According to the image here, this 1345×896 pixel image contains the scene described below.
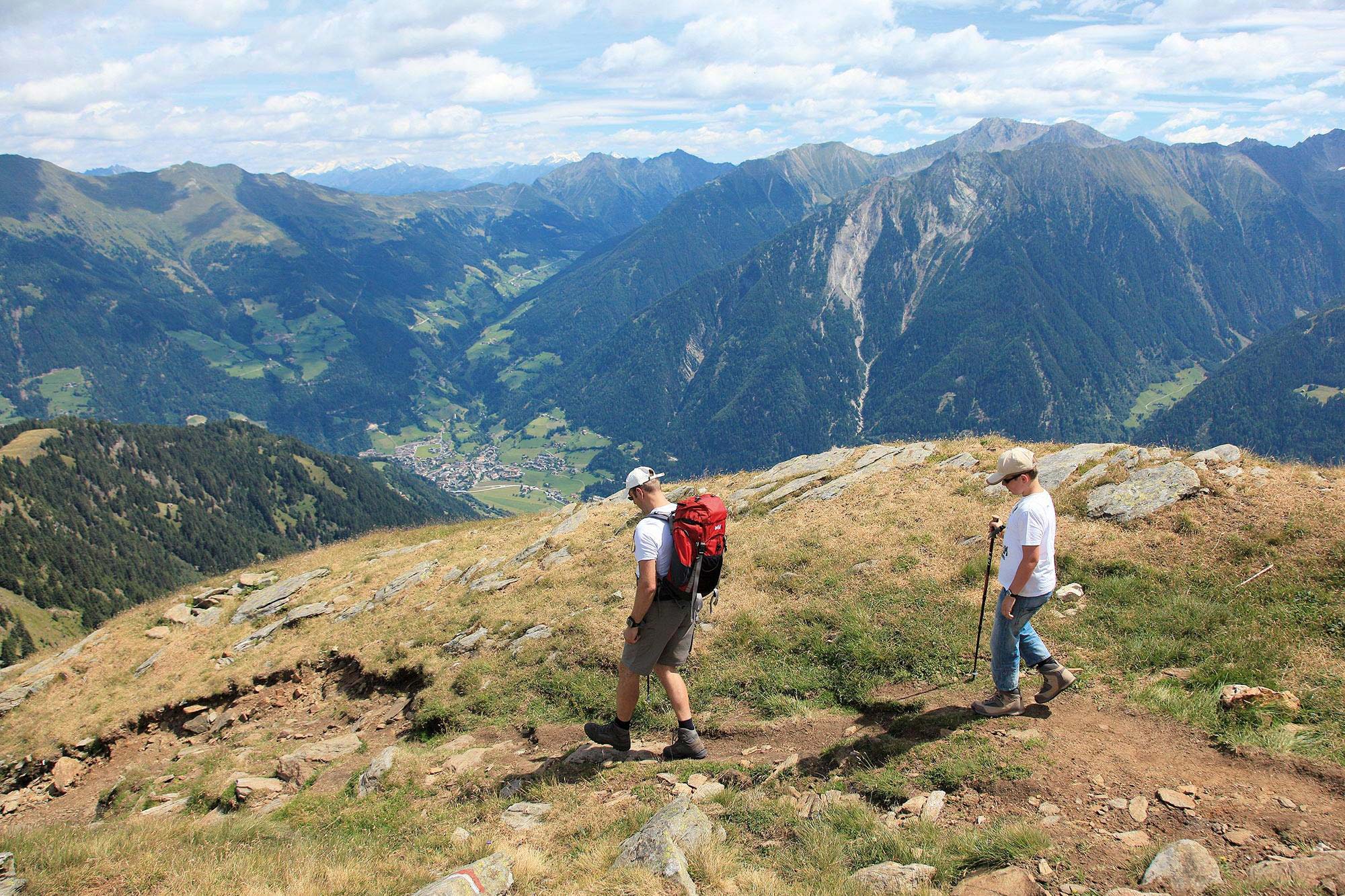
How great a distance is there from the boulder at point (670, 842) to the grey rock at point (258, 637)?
20.8m

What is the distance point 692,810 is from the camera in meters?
8.66

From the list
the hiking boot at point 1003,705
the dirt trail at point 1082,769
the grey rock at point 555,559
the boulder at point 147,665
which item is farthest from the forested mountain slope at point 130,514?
the hiking boot at point 1003,705

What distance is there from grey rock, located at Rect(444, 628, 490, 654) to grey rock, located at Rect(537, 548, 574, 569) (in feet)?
12.9

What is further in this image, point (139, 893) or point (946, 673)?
point (946, 673)

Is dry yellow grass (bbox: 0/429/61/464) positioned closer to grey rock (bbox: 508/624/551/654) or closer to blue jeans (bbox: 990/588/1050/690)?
grey rock (bbox: 508/624/551/654)

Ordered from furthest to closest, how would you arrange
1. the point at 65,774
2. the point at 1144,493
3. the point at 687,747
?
the point at 65,774
the point at 1144,493
the point at 687,747

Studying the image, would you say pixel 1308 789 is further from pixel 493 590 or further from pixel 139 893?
pixel 493 590

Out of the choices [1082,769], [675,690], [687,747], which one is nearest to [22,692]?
[687,747]

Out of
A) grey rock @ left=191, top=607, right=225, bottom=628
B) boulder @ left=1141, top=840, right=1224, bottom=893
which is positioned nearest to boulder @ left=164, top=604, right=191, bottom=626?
grey rock @ left=191, top=607, right=225, bottom=628

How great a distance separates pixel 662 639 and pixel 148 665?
23.2m

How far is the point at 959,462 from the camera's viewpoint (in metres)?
21.3

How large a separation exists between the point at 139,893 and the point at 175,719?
45.9 ft

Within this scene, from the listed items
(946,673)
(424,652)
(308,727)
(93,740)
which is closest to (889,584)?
(946,673)

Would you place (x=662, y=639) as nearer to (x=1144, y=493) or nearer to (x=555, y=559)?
(x=1144, y=493)
